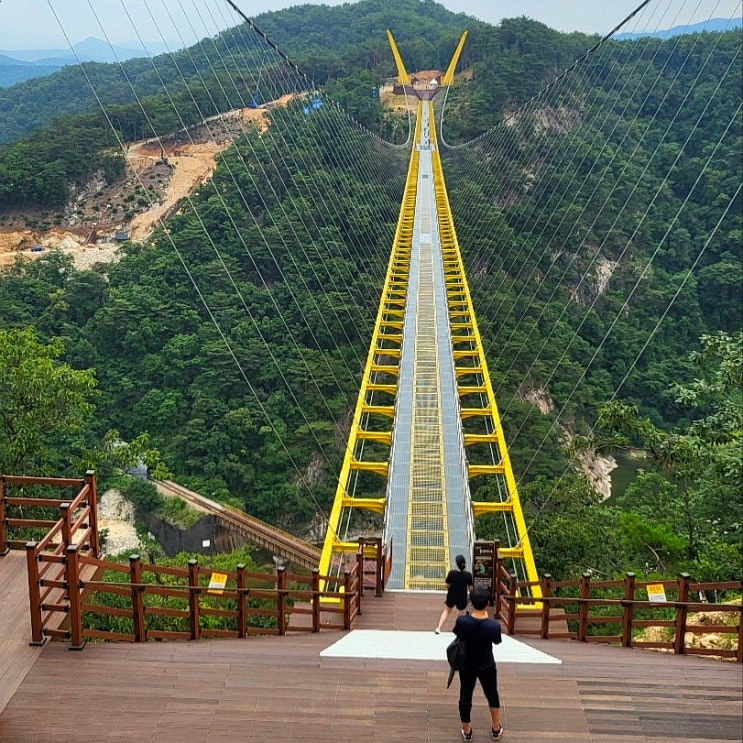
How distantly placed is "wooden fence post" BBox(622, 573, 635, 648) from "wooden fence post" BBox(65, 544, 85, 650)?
3.52m

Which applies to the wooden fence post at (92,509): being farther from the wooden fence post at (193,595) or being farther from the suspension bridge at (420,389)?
the wooden fence post at (193,595)

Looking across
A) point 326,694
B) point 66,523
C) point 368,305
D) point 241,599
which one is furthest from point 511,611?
point 368,305

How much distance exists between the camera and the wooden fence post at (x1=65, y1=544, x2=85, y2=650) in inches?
Result: 185

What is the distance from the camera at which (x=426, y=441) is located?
12.8 meters

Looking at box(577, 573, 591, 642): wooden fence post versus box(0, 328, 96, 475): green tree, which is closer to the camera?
box(577, 573, 591, 642): wooden fence post

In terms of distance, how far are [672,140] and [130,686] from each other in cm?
4677

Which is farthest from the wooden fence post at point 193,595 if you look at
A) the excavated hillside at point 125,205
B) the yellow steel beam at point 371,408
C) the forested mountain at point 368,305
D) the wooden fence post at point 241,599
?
the excavated hillside at point 125,205

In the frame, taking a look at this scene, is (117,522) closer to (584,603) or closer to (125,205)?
(584,603)

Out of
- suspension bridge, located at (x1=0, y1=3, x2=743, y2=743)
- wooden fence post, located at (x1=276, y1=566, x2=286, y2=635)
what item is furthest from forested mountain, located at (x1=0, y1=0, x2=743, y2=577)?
wooden fence post, located at (x1=276, y1=566, x2=286, y2=635)

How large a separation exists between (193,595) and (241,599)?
1.19 feet

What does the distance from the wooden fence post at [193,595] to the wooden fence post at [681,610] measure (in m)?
3.09

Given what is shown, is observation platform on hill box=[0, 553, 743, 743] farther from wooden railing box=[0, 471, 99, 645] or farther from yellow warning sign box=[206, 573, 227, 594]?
yellow warning sign box=[206, 573, 227, 594]

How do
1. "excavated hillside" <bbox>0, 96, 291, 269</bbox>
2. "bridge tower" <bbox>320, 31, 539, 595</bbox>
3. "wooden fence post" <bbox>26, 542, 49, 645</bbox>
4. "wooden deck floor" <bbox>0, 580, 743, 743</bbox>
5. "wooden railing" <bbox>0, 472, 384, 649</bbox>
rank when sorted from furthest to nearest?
"excavated hillside" <bbox>0, 96, 291, 269</bbox> < "bridge tower" <bbox>320, 31, 539, 595</bbox> < "wooden railing" <bbox>0, 472, 384, 649</bbox> < "wooden fence post" <bbox>26, 542, 49, 645</bbox> < "wooden deck floor" <bbox>0, 580, 743, 743</bbox>

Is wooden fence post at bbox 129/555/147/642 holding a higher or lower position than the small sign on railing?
higher
